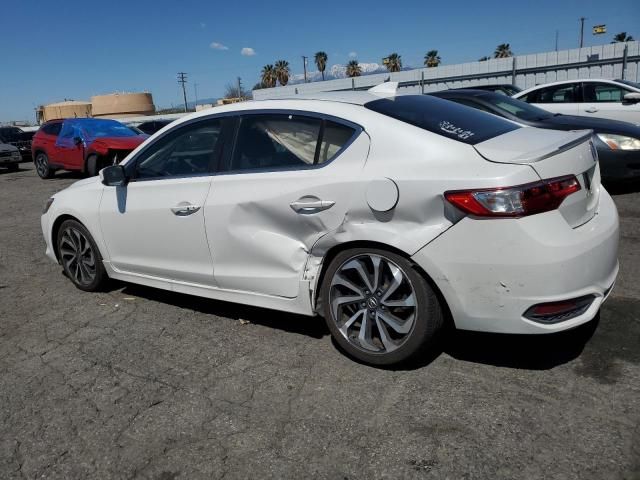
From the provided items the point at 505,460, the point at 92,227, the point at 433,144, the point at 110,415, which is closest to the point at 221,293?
the point at 110,415

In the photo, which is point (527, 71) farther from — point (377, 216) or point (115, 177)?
point (377, 216)

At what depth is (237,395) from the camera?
3008 millimetres

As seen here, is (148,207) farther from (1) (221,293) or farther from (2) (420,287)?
(2) (420,287)

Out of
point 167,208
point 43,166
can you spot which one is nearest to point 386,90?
point 167,208

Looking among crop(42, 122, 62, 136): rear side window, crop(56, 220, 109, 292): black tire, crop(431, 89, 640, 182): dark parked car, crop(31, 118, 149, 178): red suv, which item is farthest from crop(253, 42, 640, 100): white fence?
crop(56, 220, 109, 292): black tire

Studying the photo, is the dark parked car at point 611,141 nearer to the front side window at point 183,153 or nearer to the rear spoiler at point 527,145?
the rear spoiler at point 527,145

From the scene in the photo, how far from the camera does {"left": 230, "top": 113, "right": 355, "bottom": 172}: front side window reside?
10.7 ft

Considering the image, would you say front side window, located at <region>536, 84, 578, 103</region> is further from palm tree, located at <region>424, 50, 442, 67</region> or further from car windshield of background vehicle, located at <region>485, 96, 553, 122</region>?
palm tree, located at <region>424, 50, 442, 67</region>

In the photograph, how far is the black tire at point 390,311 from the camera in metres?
2.89

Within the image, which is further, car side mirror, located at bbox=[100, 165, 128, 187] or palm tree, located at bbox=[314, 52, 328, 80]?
palm tree, located at bbox=[314, 52, 328, 80]

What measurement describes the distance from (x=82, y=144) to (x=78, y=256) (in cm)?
945

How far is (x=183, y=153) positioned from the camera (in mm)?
3969

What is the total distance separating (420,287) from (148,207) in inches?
86.2

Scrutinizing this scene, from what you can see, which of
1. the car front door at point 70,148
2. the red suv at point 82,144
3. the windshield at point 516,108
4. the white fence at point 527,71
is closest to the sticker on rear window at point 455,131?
the windshield at point 516,108
